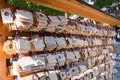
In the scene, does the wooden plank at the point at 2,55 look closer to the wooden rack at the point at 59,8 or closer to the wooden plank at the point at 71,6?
the wooden rack at the point at 59,8

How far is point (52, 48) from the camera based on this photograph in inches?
99.5

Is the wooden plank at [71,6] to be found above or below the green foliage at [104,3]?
below

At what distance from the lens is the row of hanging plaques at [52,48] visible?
6.83 ft

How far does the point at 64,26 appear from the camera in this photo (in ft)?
9.14

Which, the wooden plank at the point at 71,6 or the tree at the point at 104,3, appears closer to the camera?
the wooden plank at the point at 71,6

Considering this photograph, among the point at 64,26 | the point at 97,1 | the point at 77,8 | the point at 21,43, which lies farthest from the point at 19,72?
the point at 97,1

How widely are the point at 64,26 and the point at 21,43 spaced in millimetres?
814

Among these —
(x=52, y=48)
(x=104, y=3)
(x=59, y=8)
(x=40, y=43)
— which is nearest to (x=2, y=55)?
(x=40, y=43)

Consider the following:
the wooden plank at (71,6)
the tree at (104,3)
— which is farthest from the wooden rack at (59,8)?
the tree at (104,3)

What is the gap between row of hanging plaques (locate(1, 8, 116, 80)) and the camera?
208cm

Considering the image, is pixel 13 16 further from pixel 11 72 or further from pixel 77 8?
pixel 77 8

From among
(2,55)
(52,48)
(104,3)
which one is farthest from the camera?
(104,3)

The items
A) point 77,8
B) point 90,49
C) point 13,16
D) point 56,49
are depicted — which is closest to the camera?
point 13,16

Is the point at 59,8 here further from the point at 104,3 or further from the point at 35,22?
the point at 104,3
